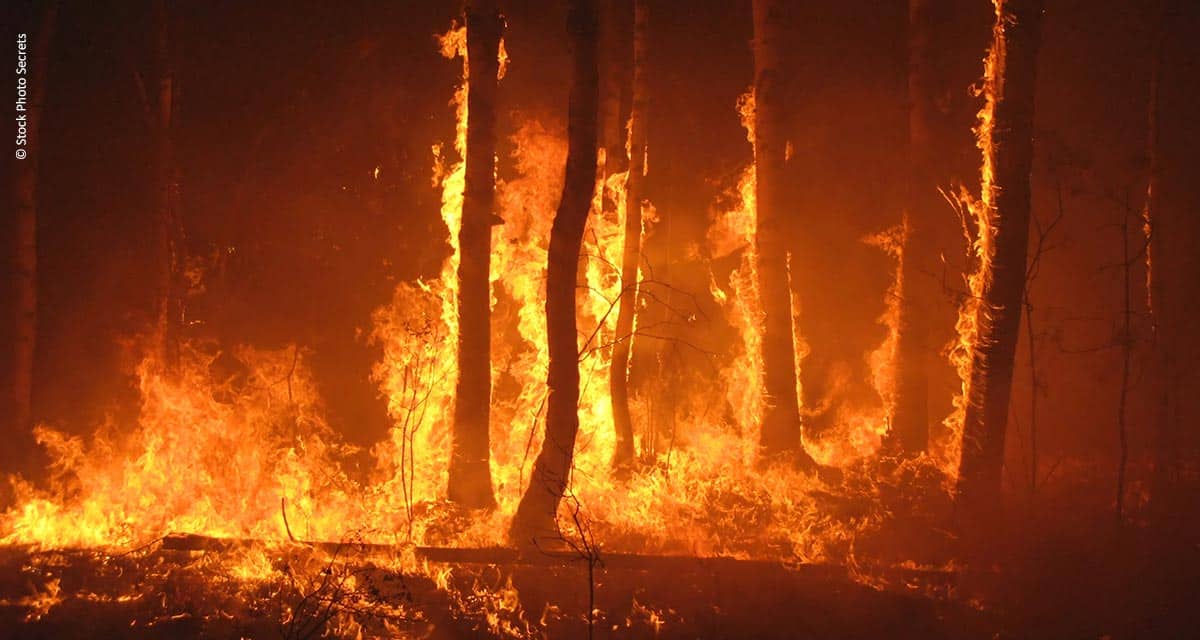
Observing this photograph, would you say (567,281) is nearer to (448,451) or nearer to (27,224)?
(448,451)

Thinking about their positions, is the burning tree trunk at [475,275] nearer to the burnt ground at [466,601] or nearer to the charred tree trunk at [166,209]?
the burnt ground at [466,601]

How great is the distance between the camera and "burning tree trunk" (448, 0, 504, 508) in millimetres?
8797

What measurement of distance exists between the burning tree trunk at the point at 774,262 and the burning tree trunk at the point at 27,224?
11.4 meters

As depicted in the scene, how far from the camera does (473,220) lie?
883 centimetres

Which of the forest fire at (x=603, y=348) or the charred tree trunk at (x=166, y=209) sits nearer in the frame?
the forest fire at (x=603, y=348)

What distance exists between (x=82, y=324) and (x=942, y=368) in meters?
16.2

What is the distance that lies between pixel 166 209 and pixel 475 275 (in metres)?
7.33

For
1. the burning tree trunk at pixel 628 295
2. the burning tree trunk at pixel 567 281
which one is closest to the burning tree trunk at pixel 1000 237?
the burning tree trunk at pixel 567 281

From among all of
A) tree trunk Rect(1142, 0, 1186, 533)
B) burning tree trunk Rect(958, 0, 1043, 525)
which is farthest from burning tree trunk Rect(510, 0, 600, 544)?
tree trunk Rect(1142, 0, 1186, 533)

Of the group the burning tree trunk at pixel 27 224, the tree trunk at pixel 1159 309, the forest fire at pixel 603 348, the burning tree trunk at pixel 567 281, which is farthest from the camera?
the burning tree trunk at pixel 27 224

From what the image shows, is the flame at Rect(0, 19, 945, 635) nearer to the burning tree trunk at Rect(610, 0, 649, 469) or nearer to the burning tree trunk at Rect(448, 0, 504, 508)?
the burning tree trunk at Rect(610, 0, 649, 469)

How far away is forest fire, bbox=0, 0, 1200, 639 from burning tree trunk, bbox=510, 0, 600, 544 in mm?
39

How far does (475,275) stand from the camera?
29.0ft

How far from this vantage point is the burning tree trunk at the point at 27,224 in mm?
11469
